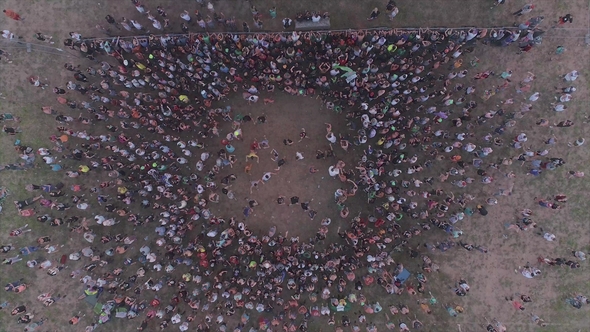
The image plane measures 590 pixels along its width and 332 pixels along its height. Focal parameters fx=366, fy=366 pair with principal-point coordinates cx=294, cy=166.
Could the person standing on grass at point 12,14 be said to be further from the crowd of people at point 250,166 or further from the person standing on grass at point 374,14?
the person standing on grass at point 374,14

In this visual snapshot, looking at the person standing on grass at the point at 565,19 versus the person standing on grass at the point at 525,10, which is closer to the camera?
the person standing on grass at the point at 565,19

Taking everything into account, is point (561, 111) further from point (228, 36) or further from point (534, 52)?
Result: point (228, 36)

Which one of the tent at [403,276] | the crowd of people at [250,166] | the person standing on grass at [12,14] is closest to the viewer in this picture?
the crowd of people at [250,166]

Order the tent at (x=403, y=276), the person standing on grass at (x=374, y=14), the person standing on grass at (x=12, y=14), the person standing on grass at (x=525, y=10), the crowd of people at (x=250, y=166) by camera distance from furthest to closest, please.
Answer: the tent at (x=403, y=276) < the person standing on grass at (x=12, y=14) < the person standing on grass at (x=525, y=10) < the person standing on grass at (x=374, y=14) < the crowd of people at (x=250, y=166)

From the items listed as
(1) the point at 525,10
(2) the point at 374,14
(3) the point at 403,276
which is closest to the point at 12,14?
(2) the point at 374,14

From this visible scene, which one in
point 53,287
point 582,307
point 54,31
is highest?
point 54,31

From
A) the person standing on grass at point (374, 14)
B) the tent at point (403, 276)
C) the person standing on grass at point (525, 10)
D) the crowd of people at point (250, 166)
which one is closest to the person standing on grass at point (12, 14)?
the crowd of people at point (250, 166)

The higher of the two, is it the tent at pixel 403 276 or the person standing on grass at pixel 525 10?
the person standing on grass at pixel 525 10

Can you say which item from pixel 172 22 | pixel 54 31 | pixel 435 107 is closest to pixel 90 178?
Result: pixel 54 31

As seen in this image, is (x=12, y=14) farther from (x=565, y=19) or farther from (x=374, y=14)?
(x=565, y=19)
